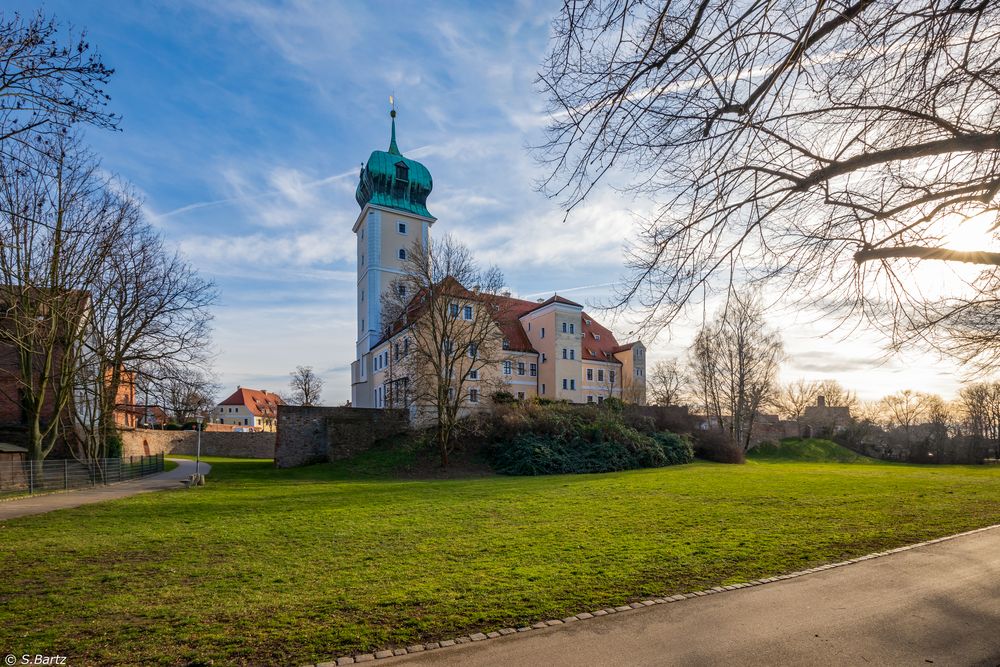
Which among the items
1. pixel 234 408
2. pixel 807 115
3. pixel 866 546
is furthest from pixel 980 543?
pixel 234 408

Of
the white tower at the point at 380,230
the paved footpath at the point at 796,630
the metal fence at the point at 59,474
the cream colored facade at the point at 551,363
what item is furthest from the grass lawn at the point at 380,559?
the white tower at the point at 380,230

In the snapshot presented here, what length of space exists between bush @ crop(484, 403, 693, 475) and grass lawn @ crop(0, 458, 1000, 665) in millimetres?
12859

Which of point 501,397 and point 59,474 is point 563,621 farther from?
point 501,397

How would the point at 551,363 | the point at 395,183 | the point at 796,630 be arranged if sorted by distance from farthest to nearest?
the point at 395,183, the point at 551,363, the point at 796,630

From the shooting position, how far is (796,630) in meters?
5.57

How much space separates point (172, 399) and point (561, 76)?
1119 inches

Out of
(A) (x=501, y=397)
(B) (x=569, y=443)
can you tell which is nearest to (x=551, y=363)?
(A) (x=501, y=397)

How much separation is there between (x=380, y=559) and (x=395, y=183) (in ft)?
158

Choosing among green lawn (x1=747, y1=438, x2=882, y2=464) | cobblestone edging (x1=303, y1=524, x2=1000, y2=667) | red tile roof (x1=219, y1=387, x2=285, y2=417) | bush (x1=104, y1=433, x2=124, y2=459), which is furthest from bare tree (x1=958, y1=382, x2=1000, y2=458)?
red tile roof (x1=219, y1=387, x2=285, y2=417)

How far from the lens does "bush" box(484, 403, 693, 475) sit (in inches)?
1171

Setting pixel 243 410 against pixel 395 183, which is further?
pixel 243 410

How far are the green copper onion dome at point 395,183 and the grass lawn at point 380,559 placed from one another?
130 feet

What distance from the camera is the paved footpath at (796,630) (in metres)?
5.00

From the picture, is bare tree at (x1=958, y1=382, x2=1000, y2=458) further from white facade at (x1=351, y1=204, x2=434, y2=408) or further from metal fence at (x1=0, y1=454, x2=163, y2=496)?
metal fence at (x1=0, y1=454, x2=163, y2=496)
